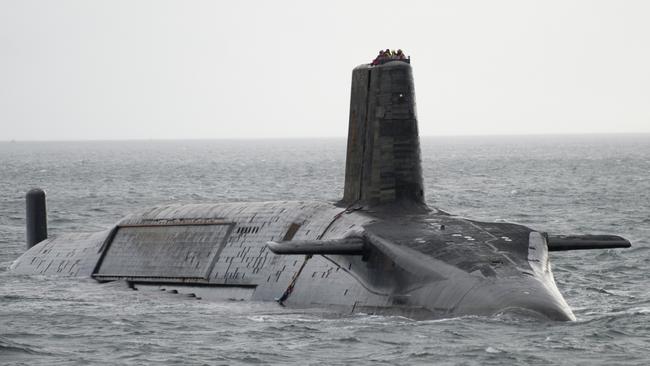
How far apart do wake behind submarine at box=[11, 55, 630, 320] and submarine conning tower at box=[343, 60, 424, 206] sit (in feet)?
0.06

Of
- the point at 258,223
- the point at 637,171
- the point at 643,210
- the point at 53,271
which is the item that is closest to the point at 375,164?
the point at 258,223

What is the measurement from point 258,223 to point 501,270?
696cm

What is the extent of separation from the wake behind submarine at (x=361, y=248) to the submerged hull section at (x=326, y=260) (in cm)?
3

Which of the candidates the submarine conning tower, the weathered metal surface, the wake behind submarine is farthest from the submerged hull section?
the weathered metal surface

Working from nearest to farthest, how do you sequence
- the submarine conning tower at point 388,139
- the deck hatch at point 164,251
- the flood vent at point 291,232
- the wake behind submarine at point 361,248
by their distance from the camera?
1. the wake behind submarine at point 361,248
2. the submarine conning tower at point 388,139
3. the flood vent at point 291,232
4. the deck hatch at point 164,251

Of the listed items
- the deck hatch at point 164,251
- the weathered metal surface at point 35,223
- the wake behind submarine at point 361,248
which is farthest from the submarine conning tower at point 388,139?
the weathered metal surface at point 35,223

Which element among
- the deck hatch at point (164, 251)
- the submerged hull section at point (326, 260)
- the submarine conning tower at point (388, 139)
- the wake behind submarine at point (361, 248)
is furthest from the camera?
the deck hatch at point (164, 251)

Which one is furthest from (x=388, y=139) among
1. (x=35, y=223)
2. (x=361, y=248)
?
(x=35, y=223)

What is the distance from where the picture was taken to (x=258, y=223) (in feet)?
77.6

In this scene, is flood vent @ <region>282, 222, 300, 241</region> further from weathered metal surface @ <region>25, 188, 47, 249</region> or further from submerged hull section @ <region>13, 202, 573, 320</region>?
weathered metal surface @ <region>25, 188, 47, 249</region>

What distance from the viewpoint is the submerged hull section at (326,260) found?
Answer: 17891mm

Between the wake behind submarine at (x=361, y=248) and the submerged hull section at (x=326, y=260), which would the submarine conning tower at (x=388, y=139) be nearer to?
the wake behind submarine at (x=361, y=248)

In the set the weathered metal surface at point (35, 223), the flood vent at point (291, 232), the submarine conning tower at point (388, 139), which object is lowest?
the weathered metal surface at point (35, 223)

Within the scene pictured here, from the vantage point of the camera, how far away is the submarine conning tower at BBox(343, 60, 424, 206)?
2208 cm
